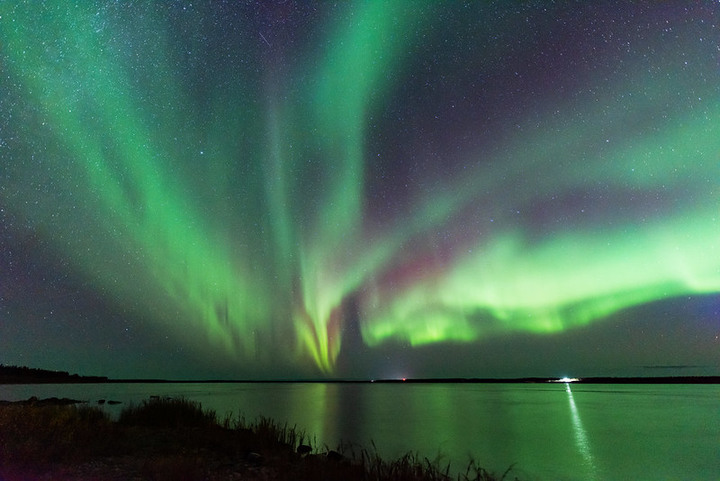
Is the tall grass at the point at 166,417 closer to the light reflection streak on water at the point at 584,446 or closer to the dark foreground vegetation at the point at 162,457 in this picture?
the dark foreground vegetation at the point at 162,457

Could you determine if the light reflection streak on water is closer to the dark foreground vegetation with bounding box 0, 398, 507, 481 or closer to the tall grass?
the dark foreground vegetation with bounding box 0, 398, 507, 481

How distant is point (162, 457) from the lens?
15.4 meters

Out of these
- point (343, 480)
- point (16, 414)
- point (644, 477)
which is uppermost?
point (16, 414)

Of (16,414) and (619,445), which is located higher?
(16,414)

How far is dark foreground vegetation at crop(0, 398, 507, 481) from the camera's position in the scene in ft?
43.8

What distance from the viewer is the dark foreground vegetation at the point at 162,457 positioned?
13.4 m

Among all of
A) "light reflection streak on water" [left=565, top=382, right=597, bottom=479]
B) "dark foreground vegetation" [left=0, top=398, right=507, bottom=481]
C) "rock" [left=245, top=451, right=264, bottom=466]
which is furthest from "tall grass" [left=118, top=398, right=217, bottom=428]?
"light reflection streak on water" [left=565, top=382, right=597, bottom=479]

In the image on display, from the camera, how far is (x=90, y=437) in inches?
749

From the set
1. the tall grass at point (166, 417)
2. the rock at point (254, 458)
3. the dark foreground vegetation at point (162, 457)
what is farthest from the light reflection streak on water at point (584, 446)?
the tall grass at point (166, 417)

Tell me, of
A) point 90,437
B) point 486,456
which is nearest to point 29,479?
point 90,437

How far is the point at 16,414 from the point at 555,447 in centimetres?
3711

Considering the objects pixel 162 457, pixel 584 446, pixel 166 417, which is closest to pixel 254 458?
pixel 162 457

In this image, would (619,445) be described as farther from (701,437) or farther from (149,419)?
(149,419)

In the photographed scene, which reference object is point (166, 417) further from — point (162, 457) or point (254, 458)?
point (162, 457)
